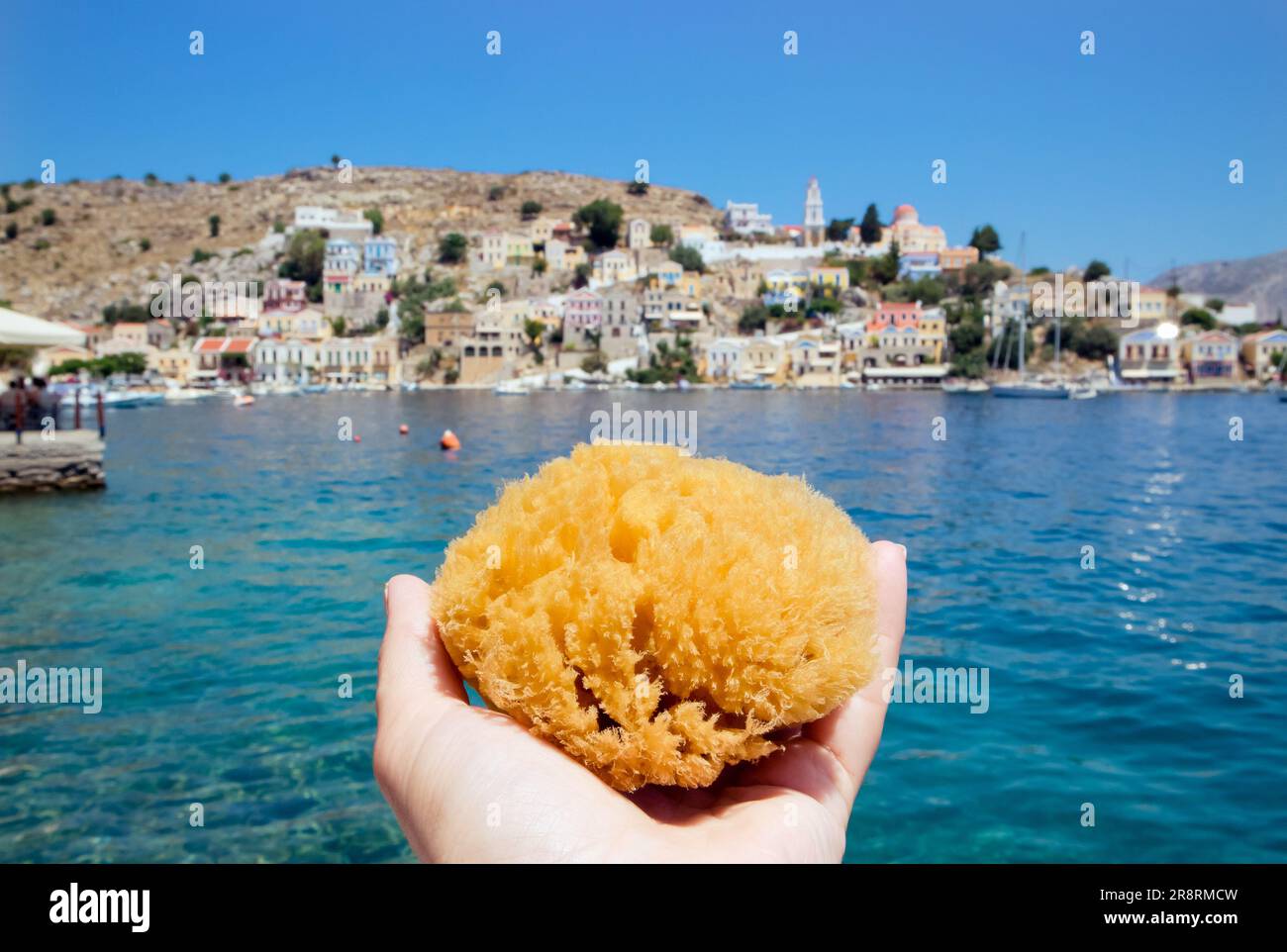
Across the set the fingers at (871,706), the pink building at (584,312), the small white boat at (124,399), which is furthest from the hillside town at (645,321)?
the fingers at (871,706)

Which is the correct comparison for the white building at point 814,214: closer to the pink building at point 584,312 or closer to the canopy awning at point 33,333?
the pink building at point 584,312

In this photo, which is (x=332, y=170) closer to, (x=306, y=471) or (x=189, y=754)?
(x=306, y=471)

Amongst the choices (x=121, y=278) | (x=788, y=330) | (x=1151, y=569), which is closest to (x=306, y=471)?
(x=1151, y=569)

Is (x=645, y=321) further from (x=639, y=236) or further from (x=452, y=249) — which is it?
(x=452, y=249)

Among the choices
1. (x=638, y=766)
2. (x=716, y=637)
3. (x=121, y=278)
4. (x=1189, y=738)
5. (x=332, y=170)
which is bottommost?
(x=1189, y=738)

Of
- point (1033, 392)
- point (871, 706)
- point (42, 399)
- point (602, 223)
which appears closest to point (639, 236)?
point (602, 223)

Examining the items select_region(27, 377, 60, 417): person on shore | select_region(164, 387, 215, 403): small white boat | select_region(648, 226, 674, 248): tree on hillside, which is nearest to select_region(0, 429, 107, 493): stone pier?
select_region(27, 377, 60, 417): person on shore

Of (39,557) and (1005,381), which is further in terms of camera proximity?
(1005,381)
